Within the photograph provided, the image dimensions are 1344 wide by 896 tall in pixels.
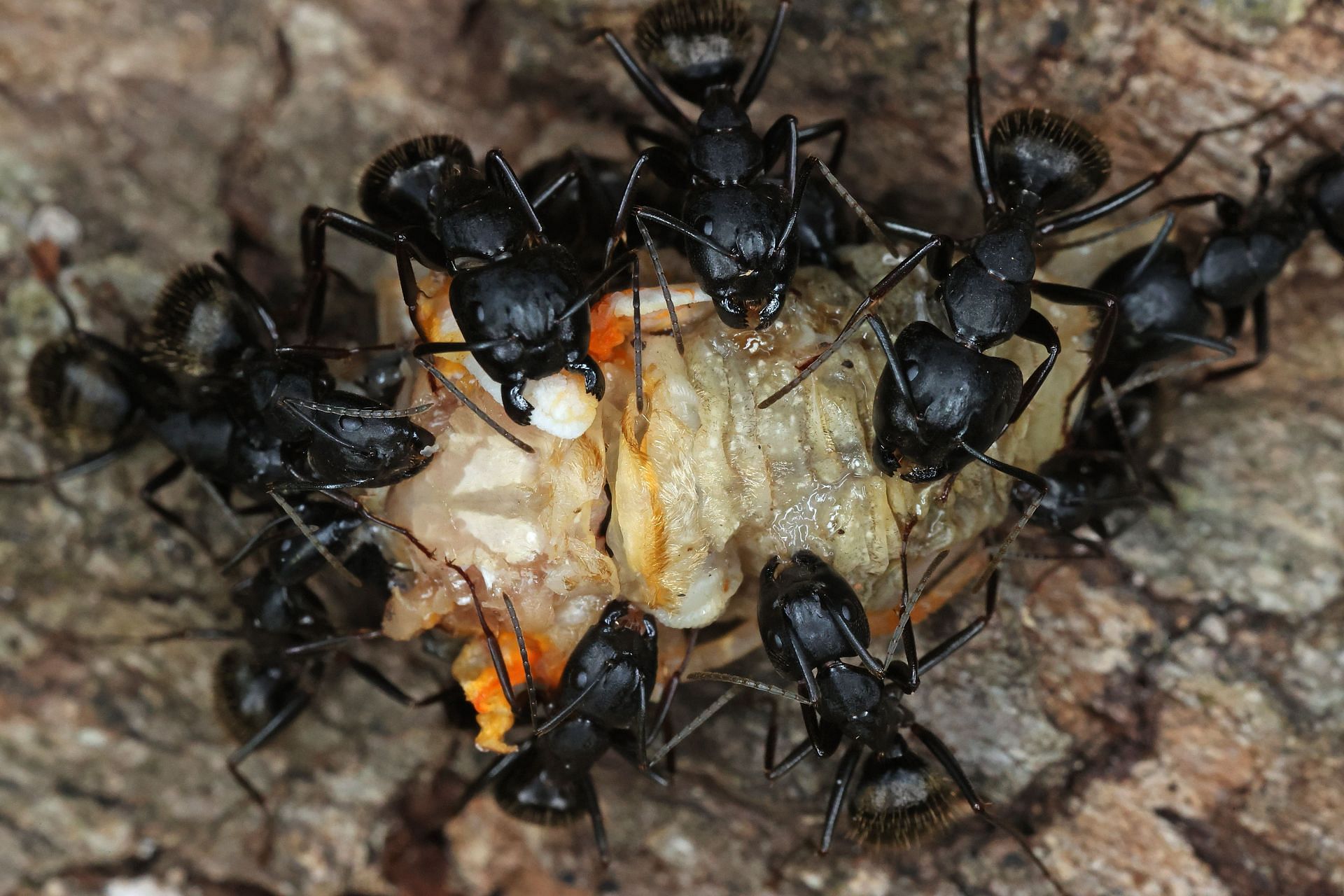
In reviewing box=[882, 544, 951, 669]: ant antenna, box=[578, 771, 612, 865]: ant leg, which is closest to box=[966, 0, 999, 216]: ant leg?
box=[882, 544, 951, 669]: ant antenna

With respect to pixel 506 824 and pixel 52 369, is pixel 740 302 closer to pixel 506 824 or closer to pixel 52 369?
pixel 506 824

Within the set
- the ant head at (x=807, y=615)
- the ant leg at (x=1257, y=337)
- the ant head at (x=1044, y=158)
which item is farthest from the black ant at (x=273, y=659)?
the ant leg at (x=1257, y=337)

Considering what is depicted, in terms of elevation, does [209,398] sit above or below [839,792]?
above

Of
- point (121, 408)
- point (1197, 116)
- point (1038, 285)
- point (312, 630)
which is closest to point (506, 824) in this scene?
point (312, 630)

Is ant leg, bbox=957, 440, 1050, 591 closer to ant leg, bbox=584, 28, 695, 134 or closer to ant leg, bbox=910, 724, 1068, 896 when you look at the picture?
ant leg, bbox=910, 724, 1068, 896

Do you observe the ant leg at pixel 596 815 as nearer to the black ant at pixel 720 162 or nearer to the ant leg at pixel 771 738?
the ant leg at pixel 771 738

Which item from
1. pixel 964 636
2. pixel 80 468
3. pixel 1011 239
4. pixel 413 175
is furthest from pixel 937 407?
pixel 80 468

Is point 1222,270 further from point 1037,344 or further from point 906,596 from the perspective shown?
point 906,596
